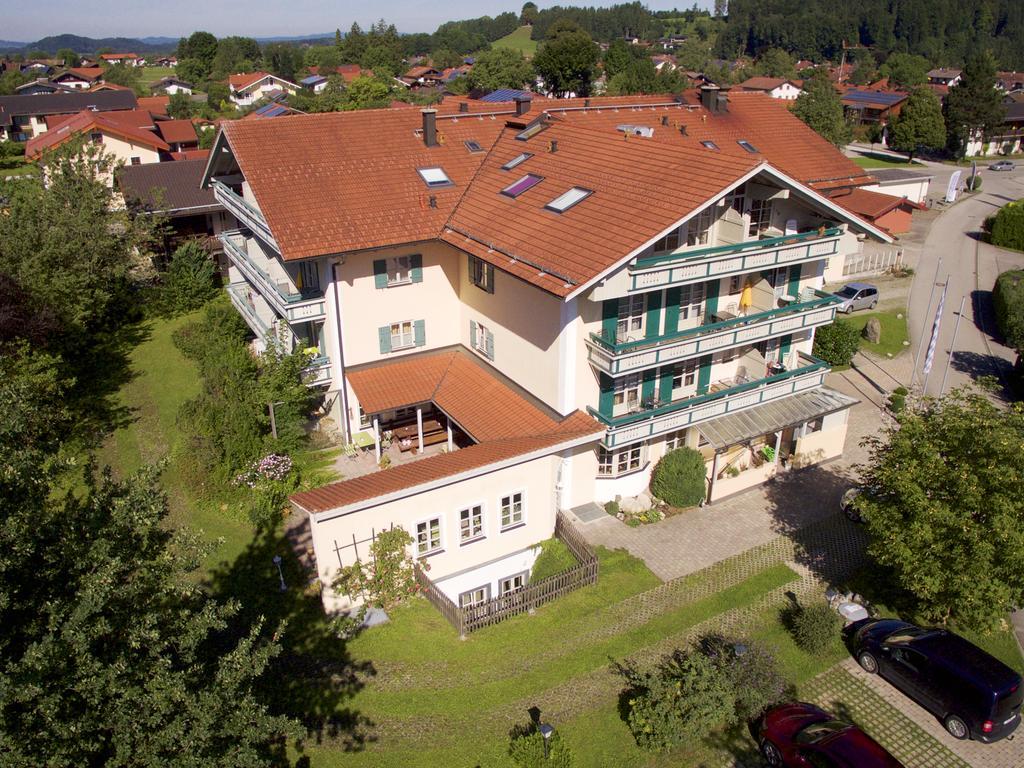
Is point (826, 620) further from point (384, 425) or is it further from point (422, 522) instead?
point (384, 425)

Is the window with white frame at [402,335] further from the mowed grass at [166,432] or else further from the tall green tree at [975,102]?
the tall green tree at [975,102]

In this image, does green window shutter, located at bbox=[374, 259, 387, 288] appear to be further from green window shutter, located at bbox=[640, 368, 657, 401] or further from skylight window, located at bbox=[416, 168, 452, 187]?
green window shutter, located at bbox=[640, 368, 657, 401]

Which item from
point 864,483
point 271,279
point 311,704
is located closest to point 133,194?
point 271,279

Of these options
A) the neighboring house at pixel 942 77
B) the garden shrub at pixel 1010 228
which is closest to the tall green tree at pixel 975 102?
the garden shrub at pixel 1010 228

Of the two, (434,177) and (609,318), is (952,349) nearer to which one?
(609,318)

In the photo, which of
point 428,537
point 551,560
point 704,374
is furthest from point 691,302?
point 428,537
